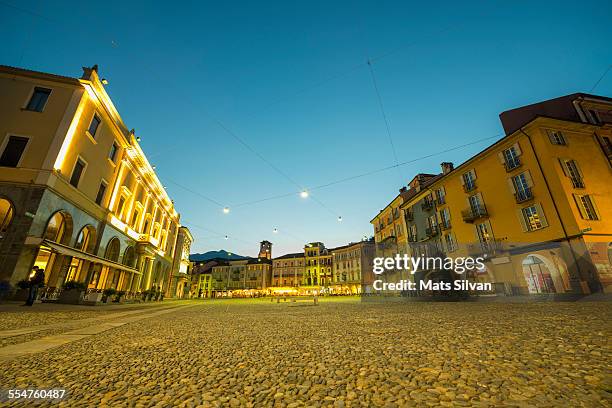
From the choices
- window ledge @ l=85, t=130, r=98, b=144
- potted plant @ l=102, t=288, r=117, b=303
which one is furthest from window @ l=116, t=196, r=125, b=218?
potted plant @ l=102, t=288, r=117, b=303

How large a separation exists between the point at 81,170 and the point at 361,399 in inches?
929

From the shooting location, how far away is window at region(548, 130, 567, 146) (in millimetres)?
19594

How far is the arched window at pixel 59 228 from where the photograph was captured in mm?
15516

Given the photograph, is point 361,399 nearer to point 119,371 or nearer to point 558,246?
point 119,371

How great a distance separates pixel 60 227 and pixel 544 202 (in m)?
33.6

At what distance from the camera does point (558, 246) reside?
17547 mm

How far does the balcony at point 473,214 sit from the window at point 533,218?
3.07 m

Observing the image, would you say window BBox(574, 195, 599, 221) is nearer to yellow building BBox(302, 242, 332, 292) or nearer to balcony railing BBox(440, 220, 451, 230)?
balcony railing BBox(440, 220, 451, 230)

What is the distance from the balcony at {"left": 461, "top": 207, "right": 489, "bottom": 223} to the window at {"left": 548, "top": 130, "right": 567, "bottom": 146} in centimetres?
704

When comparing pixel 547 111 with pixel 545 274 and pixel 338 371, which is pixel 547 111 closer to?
pixel 545 274

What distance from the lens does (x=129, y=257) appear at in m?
26.9

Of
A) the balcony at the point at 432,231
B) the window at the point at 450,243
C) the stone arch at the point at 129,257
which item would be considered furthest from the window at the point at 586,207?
the stone arch at the point at 129,257

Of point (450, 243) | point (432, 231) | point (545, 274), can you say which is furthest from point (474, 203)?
point (545, 274)

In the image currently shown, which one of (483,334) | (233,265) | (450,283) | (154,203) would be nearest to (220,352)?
(483,334)
